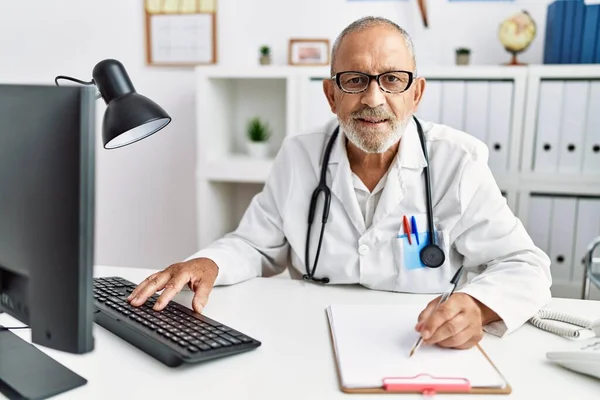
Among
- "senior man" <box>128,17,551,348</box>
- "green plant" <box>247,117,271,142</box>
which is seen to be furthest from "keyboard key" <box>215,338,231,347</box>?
"green plant" <box>247,117,271,142</box>

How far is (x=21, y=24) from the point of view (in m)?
→ 2.69

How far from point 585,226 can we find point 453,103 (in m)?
0.70

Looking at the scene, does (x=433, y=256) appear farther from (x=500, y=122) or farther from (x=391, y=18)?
(x=391, y=18)

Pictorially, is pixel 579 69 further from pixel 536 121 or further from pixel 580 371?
pixel 580 371

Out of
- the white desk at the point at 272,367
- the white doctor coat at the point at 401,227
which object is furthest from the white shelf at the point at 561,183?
the white desk at the point at 272,367

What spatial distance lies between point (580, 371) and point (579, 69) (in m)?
1.51

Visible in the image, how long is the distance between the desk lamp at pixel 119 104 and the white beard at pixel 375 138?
555 millimetres

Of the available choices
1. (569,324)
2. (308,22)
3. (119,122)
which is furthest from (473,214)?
(308,22)

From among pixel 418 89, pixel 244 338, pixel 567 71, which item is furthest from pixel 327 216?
pixel 567 71

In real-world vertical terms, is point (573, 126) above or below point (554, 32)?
below

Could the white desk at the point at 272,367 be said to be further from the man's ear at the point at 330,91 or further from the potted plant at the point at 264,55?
the potted plant at the point at 264,55

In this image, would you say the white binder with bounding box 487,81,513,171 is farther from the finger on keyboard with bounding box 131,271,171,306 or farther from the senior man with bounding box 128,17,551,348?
the finger on keyboard with bounding box 131,271,171,306

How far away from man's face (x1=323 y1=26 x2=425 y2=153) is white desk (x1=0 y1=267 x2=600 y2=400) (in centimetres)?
47

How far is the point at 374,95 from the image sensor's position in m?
1.33
